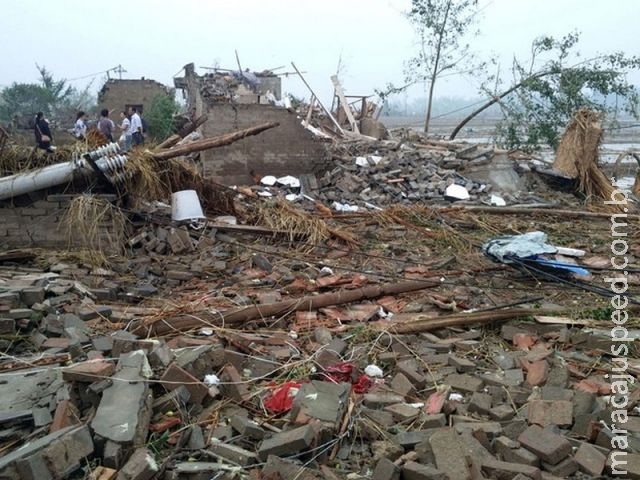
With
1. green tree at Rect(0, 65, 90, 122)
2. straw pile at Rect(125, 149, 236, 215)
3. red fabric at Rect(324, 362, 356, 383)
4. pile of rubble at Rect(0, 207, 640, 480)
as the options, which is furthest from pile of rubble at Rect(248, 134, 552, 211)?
green tree at Rect(0, 65, 90, 122)

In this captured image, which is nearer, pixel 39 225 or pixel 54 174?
pixel 54 174

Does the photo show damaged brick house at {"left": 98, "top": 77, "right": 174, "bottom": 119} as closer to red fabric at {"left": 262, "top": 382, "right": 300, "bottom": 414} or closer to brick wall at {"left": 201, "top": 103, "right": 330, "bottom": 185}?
brick wall at {"left": 201, "top": 103, "right": 330, "bottom": 185}

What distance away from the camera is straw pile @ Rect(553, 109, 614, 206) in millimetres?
13227

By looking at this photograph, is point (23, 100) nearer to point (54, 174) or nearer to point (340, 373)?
point (54, 174)

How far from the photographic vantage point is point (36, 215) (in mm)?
8078

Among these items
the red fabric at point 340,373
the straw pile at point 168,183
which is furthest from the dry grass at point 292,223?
the red fabric at point 340,373

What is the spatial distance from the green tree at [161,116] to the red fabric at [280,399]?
67.8ft

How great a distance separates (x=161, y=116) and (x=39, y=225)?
55.3 feet

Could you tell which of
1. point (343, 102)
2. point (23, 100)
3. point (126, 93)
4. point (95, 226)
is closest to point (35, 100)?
point (23, 100)

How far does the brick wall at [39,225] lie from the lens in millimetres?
8031

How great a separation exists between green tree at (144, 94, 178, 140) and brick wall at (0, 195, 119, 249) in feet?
51.2

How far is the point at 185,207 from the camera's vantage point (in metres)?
8.84

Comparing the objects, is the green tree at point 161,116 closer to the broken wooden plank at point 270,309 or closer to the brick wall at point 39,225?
the brick wall at point 39,225

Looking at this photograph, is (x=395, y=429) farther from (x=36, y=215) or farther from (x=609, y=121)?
(x=609, y=121)
